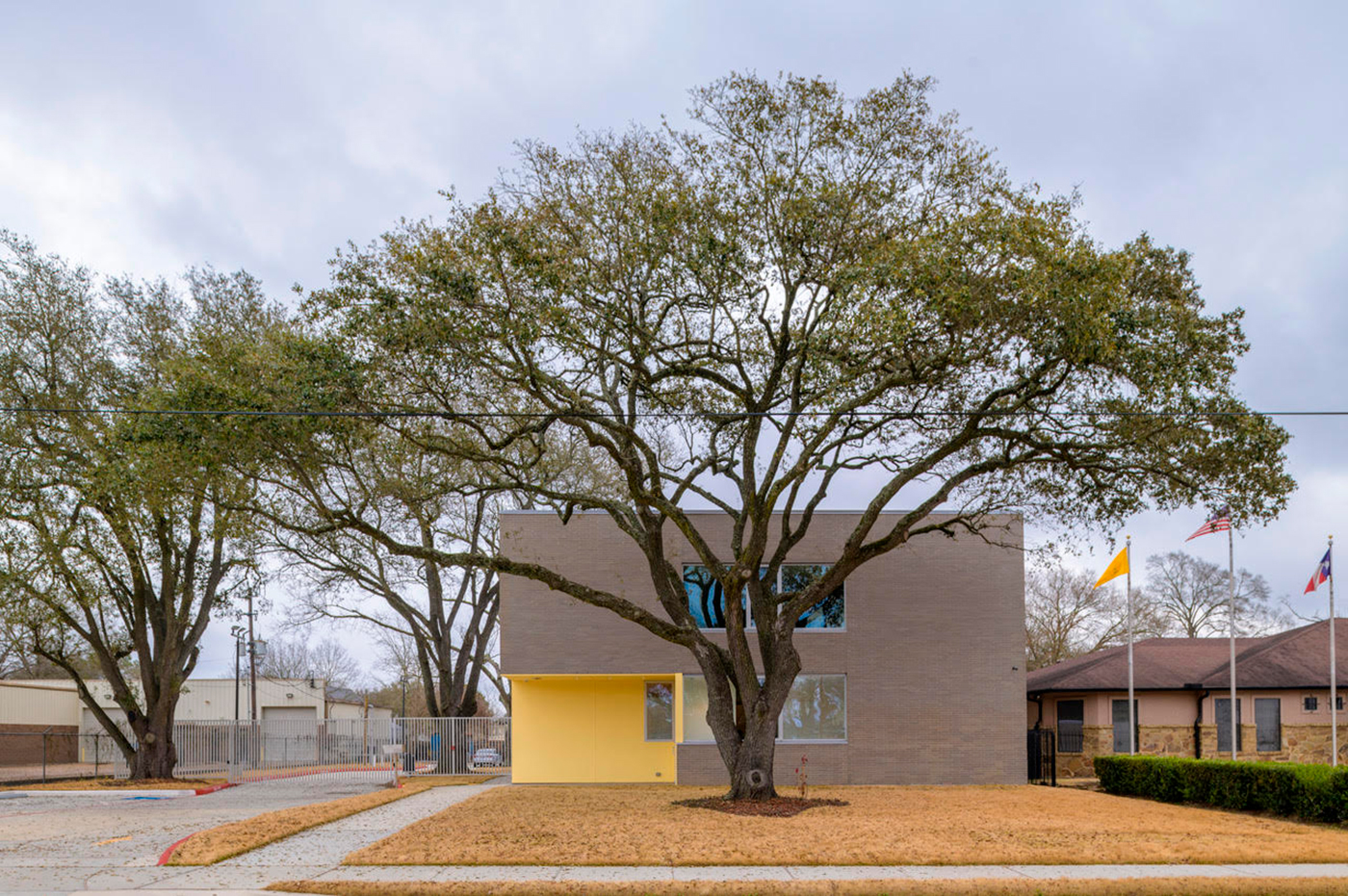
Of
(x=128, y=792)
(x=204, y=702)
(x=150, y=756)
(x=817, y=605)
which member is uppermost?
(x=817, y=605)

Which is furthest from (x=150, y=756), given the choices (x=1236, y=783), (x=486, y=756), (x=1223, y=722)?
(x=1223, y=722)

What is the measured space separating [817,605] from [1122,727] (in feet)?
31.5

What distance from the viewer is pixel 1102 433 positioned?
18875 millimetres

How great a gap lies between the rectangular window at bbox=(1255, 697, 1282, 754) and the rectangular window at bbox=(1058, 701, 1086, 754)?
4.13 metres

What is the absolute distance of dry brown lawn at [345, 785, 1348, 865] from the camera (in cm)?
1364

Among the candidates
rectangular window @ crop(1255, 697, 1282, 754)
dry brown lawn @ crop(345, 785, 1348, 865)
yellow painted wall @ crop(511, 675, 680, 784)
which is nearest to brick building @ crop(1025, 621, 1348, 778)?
rectangular window @ crop(1255, 697, 1282, 754)

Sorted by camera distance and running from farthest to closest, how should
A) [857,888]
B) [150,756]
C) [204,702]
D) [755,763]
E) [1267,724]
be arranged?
[204,702], [150,756], [1267,724], [755,763], [857,888]

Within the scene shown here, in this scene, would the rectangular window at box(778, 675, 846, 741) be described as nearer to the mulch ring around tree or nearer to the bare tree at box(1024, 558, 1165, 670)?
the mulch ring around tree

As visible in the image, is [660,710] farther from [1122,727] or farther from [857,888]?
[857,888]

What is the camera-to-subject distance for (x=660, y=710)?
28188 millimetres

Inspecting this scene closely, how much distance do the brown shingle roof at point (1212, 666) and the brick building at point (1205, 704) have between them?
1.0 inches

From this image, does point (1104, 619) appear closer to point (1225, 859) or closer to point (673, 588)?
point (673, 588)

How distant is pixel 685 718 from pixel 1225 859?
47.9 feet

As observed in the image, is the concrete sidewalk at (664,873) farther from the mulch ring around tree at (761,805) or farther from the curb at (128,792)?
the curb at (128,792)
